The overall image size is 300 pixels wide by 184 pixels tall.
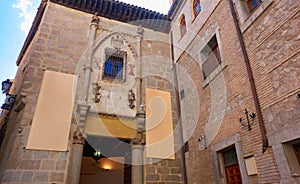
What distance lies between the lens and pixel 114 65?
685 cm

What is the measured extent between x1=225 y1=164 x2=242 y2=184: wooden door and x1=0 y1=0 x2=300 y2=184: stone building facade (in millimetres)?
21

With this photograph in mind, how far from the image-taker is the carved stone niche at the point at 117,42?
7023mm

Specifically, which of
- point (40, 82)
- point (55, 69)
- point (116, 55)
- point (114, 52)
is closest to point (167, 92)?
point (116, 55)

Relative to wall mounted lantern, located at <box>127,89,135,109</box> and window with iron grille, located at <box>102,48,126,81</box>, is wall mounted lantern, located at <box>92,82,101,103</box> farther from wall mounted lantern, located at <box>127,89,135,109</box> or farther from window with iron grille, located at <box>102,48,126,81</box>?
wall mounted lantern, located at <box>127,89,135,109</box>

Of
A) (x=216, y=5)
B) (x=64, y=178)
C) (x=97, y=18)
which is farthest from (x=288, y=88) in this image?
(x=97, y=18)

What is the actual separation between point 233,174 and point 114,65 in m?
4.48

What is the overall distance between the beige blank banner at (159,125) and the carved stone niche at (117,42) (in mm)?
1713

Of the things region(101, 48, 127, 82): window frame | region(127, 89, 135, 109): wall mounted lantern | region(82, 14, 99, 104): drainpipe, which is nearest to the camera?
region(82, 14, 99, 104): drainpipe

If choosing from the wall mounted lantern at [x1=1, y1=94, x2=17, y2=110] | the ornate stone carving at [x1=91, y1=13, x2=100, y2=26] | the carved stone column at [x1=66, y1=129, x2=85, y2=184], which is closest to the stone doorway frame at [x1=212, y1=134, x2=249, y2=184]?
the carved stone column at [x1=66, y1=129, x2=85, y2=184]

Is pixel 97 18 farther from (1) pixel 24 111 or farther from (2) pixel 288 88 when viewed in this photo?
(2) pixel 288 88

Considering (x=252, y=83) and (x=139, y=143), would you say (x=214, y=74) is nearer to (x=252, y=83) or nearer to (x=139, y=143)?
(x=252, y=83)

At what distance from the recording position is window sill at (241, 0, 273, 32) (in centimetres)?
430

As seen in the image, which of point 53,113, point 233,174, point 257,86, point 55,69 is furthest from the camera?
point 55,69

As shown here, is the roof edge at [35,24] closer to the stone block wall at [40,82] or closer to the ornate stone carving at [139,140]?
the stone block wall at [40,82]
